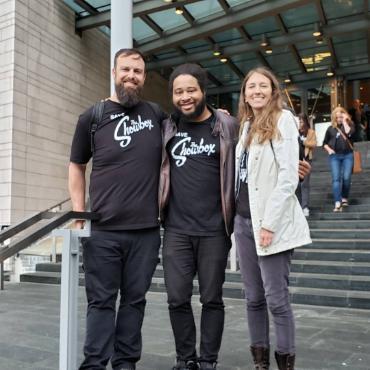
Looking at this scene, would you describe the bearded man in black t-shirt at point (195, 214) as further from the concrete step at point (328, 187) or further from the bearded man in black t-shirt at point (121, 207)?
the concrete step at point (328, 187)

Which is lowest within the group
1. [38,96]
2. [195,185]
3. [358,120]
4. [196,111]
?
[195,185]

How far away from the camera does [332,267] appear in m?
6.55

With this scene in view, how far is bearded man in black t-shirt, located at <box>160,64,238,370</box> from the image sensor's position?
307 centimetres

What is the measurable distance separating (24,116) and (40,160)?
1128 mm

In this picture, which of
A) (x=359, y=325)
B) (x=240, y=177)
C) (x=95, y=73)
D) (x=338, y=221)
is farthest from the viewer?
(x=95, y=73)

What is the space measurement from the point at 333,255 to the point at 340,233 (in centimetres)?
97

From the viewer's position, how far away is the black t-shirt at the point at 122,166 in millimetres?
2949

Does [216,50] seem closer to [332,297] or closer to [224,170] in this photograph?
[332,297]

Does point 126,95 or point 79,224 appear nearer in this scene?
point 79,224

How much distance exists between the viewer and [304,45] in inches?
651

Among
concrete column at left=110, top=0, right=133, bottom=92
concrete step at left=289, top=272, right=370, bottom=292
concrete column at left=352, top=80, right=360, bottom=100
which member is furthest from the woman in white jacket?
concrete column at left=352, top=80, right=360, bottom=100

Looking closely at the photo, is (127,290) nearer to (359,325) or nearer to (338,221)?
(359,325)

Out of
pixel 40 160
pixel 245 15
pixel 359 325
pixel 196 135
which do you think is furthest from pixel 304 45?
pixel 196 135

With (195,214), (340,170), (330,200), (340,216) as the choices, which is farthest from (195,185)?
(330,200)
